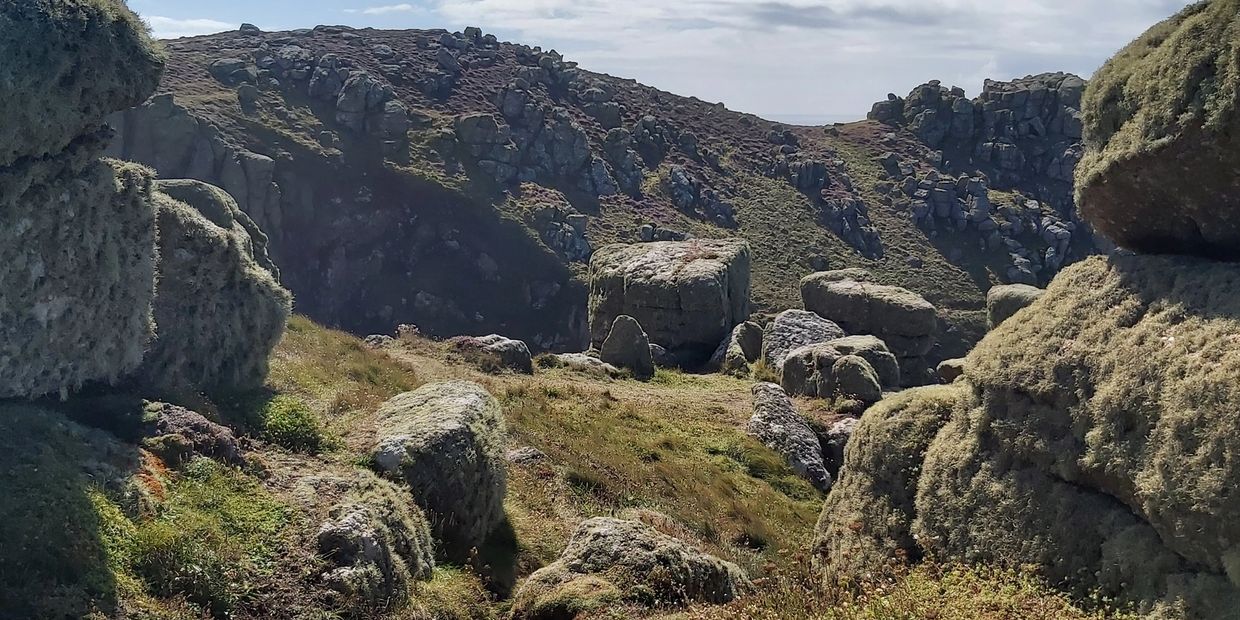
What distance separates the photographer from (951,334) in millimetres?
82438

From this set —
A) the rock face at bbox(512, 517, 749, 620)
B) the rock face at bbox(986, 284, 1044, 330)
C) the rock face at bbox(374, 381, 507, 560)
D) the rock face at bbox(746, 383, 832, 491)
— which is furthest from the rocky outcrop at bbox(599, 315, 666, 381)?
the rock face at bbox(512, 517, 749, 620)

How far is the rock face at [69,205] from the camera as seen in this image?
35.6 feet

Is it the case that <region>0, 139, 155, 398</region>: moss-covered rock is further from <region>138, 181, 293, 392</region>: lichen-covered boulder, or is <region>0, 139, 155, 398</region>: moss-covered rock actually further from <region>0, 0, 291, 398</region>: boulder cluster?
<region>138, 181, 293, 392</region>: lichen-covered boulder

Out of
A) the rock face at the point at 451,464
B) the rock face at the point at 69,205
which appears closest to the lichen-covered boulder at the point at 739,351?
the rock face at the point at 451,464

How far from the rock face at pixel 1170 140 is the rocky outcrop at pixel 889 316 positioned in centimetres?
3141

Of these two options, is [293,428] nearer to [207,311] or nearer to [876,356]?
[207,311]

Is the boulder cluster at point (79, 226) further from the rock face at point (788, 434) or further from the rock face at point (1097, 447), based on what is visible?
the rock face at point (788, 434)

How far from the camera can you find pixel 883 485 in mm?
10602

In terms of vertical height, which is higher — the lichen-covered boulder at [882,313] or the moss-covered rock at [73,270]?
the moss-covered rock at [73,270]

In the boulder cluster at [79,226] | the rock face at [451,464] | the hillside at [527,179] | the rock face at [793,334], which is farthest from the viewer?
the hillside at [527,179]

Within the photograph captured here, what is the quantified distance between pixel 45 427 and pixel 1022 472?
1104 centimetres

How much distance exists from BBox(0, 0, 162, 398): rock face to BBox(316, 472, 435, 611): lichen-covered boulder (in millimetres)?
4300

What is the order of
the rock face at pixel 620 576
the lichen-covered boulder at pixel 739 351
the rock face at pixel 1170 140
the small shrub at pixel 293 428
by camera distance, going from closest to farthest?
the rock face at pixel 1170 140 < the rock face at pixel 620 576 < the small shrub at pixel 293 428 < the lichen-covered boulder at pixel 739 351

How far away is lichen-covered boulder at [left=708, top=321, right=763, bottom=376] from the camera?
38.7 meters
